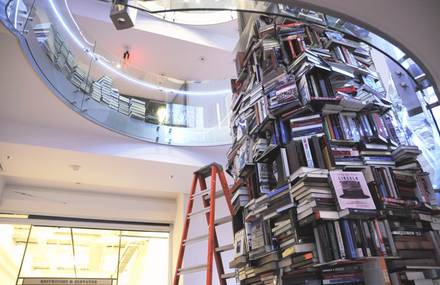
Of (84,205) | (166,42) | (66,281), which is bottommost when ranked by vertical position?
(66,281)

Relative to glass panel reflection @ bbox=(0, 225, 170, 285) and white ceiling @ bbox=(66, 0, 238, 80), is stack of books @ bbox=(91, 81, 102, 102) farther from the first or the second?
glass panel reflection @ bbox=(0, 225, 170, 285)

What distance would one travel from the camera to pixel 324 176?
5.83ft

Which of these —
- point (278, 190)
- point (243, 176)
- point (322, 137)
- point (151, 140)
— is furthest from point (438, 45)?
point (151, 140)

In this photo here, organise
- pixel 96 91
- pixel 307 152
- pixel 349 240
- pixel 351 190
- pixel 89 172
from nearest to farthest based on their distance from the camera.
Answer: pixel 349 240 → pixel 351 190 → pixel 307 152 → pixel 96 91 → pixel 89 172

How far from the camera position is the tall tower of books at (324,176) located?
1.66 meters

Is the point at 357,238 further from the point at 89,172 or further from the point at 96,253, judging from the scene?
the point at 96,253

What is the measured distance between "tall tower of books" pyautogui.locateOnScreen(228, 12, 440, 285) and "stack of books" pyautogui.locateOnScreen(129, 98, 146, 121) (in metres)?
3.26

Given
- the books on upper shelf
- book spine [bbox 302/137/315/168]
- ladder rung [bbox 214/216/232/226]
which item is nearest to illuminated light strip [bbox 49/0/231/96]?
ladder rung [bbox 214/216/232/226]

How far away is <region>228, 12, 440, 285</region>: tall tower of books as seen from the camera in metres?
1.66

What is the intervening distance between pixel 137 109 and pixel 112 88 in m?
0.53

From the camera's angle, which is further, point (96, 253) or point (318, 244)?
point (96, 253)

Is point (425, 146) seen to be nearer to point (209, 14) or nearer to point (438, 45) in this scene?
point (438, 45)

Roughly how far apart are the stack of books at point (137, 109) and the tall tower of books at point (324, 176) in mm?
3259

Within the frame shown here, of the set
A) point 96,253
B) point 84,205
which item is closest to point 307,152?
point 84,205
